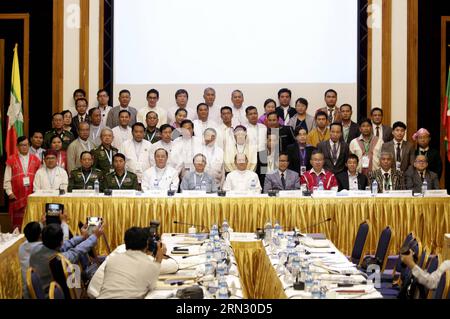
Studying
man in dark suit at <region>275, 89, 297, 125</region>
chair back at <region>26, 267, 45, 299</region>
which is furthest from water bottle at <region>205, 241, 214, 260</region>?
man in dark suit at <region>275, 89, 297, 125</region>

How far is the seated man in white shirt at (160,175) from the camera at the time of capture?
9.41m

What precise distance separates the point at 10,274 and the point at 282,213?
9.95 feet

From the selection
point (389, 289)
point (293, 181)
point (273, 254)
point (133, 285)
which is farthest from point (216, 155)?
point (133, 285)

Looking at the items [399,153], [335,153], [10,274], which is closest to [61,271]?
[10,274]

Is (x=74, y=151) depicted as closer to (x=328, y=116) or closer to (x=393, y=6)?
(x=328, y=116)

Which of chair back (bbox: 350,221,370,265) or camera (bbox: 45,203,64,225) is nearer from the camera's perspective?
camera (bbox: 45,203,64,225)

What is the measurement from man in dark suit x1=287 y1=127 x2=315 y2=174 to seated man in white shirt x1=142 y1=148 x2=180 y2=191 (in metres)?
1.46

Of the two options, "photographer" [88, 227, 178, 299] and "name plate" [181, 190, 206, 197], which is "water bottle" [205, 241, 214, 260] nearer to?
"photographer" [88, 227, 178, 299]

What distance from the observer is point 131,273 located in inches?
209

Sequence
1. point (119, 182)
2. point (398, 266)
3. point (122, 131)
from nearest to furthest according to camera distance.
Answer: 1. point (398, 266)
2. point (119, 182)
3. point (122, 131)

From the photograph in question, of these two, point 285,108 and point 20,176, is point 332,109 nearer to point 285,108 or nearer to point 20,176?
point 285,108

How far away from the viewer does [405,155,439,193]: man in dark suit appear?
30.5ft

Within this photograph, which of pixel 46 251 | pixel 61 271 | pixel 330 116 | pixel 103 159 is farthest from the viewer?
pixel 330 116
